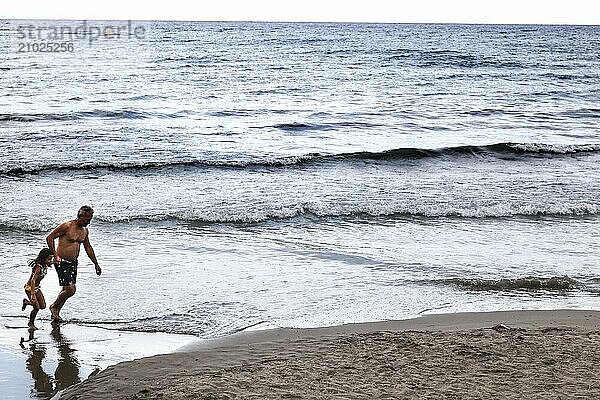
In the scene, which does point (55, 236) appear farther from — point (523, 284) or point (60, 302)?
point (523, 284)

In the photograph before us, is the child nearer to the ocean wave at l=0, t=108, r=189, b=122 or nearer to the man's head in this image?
the man's head

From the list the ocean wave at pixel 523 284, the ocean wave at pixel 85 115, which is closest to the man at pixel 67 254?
the ocean wave at pixel 523 284

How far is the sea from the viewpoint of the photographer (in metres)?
9.05

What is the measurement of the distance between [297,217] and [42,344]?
6585 mm

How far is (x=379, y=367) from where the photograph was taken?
6020 mm

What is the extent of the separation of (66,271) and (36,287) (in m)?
0.34

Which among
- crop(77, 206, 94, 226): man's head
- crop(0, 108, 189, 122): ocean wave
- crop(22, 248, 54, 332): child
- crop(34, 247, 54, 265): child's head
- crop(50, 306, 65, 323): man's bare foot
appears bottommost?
crop(0, 108, 189, 122): ocean wave

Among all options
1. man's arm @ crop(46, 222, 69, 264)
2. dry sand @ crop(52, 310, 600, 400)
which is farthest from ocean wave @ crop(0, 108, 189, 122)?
dry sand @ crop(52, 310, 600, 400)

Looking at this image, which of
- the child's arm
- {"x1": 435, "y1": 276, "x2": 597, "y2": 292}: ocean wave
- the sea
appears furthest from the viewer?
{"x1": 435, "y1": 276, "x2": 597, "y2": 292}: ocean wave

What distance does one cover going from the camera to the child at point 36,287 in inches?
313

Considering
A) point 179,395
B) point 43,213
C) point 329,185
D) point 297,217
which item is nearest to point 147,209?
point 43,213

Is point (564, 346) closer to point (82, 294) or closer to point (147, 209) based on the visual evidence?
point (82, 294)

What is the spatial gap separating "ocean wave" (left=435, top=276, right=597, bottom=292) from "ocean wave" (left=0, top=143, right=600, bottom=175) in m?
9.69

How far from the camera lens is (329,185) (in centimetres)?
1664
